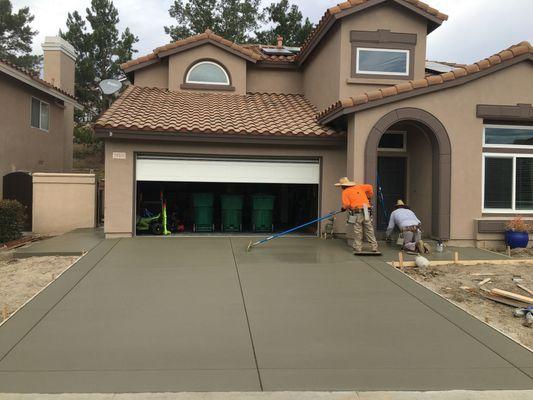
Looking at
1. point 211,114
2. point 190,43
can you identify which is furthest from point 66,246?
point 190,43

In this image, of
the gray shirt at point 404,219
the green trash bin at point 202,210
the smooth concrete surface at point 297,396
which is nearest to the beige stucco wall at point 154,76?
the green trash bin at point 202,210

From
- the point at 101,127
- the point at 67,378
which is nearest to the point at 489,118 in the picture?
the point at 101,127

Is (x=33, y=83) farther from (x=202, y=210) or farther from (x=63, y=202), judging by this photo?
(x=202, y=210)

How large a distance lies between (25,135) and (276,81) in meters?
8.98

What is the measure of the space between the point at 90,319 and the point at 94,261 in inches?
129

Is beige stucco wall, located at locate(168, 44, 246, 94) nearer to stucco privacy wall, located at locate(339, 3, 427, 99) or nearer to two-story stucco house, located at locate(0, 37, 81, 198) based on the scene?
stucco privacy wall, located at locate(339, 3, 427, 99)

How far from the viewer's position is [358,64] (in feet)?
41.6

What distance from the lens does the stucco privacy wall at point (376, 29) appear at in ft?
41.0

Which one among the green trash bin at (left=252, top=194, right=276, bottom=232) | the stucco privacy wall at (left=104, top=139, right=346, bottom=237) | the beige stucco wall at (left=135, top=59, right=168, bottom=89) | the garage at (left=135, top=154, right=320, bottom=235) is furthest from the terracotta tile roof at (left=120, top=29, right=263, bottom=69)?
the green trash bin at (left=252, top=194, right=276, bottom=232)

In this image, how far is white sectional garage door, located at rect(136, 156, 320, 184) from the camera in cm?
1224

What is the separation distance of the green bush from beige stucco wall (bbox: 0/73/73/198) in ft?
13.9

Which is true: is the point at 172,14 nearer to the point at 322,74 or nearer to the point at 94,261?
the point at 322,74

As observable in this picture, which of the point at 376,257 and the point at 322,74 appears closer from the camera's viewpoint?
the point at 376,257

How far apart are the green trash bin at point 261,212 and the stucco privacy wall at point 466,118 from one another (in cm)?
316
